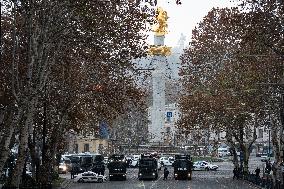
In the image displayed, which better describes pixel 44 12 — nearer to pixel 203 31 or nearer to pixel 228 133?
pixel 203 31

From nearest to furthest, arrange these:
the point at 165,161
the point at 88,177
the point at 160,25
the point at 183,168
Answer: the point at 160,25 → the point at 88,177 → the point at 183,168 → the point at 165,161

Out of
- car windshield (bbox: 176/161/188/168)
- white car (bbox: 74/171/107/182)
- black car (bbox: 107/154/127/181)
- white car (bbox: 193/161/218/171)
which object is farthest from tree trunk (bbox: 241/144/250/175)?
white car (bbox: 193/161/218/171)

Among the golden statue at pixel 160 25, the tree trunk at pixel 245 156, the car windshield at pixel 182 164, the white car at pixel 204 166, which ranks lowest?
the white car at pixel 204 166

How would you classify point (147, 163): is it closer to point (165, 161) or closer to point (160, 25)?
point (160, 25)

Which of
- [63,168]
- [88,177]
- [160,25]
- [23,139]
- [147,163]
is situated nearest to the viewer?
[23,139]

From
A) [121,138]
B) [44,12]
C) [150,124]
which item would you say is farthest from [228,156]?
[44,12]

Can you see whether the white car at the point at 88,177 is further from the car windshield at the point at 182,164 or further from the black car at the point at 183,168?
the car windshield at the point at 182,164

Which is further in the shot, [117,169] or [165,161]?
[165,161]

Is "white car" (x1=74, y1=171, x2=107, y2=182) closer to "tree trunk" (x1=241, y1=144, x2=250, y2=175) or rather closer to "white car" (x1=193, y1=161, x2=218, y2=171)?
"tree trunk" (x1=241, y1=144, x2=250, y2=175)

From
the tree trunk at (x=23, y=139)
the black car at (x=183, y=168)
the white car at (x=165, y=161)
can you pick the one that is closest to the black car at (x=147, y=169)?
the black car at (x=183, y=168)

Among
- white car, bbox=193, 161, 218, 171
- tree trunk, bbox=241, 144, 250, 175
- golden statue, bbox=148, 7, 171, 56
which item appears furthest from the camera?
white car, bbox=193, 161, 218, 171

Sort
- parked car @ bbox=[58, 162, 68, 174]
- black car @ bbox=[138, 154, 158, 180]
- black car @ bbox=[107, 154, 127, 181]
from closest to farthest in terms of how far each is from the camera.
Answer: black car @ bbox=[107, 154, 127, 181], black car @ bbox=[138, 154, 158, 180], parked car @ bbox=[58, 162, 68, 174]

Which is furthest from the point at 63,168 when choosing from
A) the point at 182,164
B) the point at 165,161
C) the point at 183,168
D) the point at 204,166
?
the point at 183,168

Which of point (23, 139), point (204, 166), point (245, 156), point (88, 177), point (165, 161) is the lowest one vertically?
point (88, 177)
